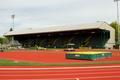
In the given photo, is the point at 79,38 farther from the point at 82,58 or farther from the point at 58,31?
the point at 82,58

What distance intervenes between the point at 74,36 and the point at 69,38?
1701 mm

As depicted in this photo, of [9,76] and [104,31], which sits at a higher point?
[104,31]

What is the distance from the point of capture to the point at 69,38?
72.8m

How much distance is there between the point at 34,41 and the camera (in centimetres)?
8125

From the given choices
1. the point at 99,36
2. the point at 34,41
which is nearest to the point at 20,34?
the point at 34,41

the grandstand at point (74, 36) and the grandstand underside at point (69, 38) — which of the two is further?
the grandstand underside at point (69, 38)

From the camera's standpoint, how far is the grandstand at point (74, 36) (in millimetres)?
65338

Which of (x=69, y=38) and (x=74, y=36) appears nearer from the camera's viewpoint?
(x=74, y=36)

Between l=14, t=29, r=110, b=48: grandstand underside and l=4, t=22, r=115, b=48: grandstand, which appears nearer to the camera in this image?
l=4, t=22, r=115, b=48: grandstand

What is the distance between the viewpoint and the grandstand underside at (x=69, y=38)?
6632 centimetres

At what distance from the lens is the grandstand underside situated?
66.3m

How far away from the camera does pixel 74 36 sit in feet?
236

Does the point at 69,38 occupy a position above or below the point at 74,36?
below

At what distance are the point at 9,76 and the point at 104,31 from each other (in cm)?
5164
